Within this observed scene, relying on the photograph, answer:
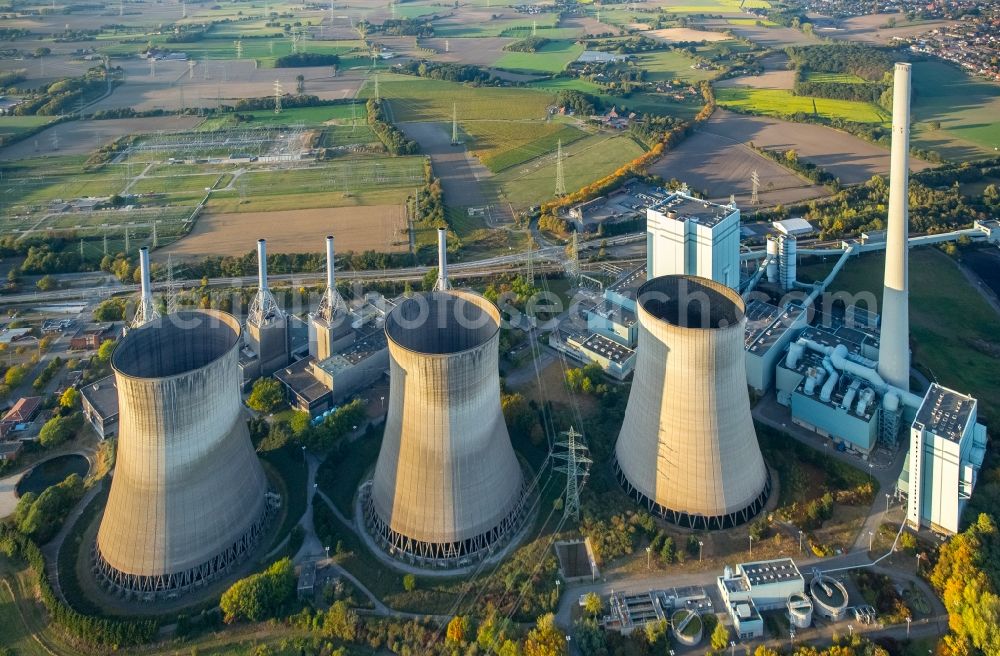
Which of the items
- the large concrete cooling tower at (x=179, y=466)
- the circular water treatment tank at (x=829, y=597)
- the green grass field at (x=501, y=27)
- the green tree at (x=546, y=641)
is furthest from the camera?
the green grass field at (x=501, y=27)

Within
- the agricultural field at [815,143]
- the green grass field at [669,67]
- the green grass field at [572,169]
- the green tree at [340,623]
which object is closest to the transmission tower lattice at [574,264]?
the green grass field at [572,169]

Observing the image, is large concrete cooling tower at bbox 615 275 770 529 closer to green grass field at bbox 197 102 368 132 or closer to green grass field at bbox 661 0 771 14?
green grass field at bbox 197 102 368 132

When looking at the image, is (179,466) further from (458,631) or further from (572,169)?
(572,169)

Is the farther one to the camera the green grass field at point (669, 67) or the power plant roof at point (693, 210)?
the green grass field at point (669, 67)

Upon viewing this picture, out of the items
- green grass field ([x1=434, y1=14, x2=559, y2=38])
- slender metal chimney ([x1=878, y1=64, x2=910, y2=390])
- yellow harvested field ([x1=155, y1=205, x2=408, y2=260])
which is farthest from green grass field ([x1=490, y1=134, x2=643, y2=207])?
green grass field ([x1=434, y1=14, x2=559, y2=38])

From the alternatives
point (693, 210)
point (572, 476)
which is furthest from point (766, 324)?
point (572, 476)

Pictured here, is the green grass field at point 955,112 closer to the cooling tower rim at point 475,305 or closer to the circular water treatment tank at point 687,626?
the cooling tower rim at point 475,305
